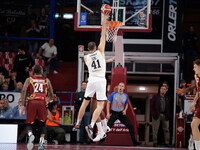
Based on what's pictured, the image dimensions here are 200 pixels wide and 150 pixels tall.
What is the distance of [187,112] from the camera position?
53.1ft

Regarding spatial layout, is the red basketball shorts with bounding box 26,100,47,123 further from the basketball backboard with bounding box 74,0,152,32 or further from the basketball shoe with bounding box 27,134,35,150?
the basketball backboard with bounding box 74,0,152,32

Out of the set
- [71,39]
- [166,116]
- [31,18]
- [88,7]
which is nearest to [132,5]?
[88,7]

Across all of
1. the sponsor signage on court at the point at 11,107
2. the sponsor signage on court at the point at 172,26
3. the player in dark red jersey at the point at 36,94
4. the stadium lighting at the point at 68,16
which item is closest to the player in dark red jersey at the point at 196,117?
the player in dark red jersey at the point at 36,94

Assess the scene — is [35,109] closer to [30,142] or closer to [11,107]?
[30,142]

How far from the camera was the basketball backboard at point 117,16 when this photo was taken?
1342 centimetres

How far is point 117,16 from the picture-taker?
13.5 metres

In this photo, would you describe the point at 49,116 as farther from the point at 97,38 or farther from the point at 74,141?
the point at 97,38

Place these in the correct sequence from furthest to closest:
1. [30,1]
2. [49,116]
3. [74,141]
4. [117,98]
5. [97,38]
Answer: [30,1]
[97,38]
[74,141]
[49,116]
[117,98]

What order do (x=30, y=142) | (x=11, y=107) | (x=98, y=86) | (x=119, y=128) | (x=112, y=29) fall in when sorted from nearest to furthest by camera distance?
(x=98, y=86) → (x=30, y=142) → (x=112, y=29) → (x=119, y=128) → (x=11, y=107)

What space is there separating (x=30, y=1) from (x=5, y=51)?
9.17 feet

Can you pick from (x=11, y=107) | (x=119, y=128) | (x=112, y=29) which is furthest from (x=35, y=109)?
(x=11, y=107)

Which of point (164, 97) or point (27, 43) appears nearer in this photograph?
point (164, 97)


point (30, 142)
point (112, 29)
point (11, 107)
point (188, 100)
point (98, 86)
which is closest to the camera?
point (98, 86)

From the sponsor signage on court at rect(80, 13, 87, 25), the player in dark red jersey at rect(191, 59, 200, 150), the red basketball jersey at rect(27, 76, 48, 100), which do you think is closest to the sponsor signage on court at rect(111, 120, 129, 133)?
the sponsor signage on court at rect(80, 13, 87, 25)
